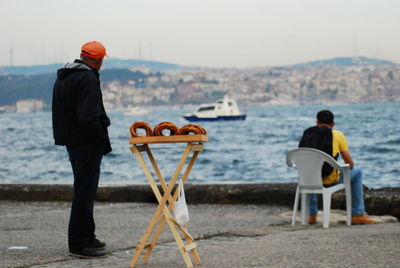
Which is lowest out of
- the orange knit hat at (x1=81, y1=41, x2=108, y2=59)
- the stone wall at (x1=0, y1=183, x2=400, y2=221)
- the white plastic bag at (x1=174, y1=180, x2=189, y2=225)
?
the stone wall at (x1=0, y1=183, x2=400, y2=221)

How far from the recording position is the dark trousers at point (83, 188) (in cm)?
582

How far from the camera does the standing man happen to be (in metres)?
5.67

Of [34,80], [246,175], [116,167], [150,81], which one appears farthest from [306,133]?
[150,81]

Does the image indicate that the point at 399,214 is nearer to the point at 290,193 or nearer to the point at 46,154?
the point at 290,193

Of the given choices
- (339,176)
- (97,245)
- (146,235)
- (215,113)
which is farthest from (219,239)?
(215,113)

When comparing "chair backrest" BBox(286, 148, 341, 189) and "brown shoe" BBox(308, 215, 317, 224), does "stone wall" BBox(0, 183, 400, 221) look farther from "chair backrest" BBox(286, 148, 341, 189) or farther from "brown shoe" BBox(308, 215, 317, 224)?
"chair backrest" BBox(286, 148, 341, 189)

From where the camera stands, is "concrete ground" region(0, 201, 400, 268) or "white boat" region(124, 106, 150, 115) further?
"white boat" region(124, 106, 150, 115)

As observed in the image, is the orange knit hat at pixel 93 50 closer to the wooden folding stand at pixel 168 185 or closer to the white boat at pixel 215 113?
the wooden folding stand at pixel 168 185

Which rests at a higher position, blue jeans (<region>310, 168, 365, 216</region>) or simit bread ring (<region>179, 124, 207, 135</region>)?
simit bread ring (<region>179, 124, 207, 135</region>)

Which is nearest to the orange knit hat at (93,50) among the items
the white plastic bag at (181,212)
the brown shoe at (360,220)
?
the white plastic bag at (181,212)

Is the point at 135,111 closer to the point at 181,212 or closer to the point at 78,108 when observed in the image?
the point at 78,108

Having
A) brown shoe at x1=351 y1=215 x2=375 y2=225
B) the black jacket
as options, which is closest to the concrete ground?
brown shoe at x1=351 y1=215 x2=375 y2=225

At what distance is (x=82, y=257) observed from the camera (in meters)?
5.89

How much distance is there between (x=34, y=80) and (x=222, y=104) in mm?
46978
